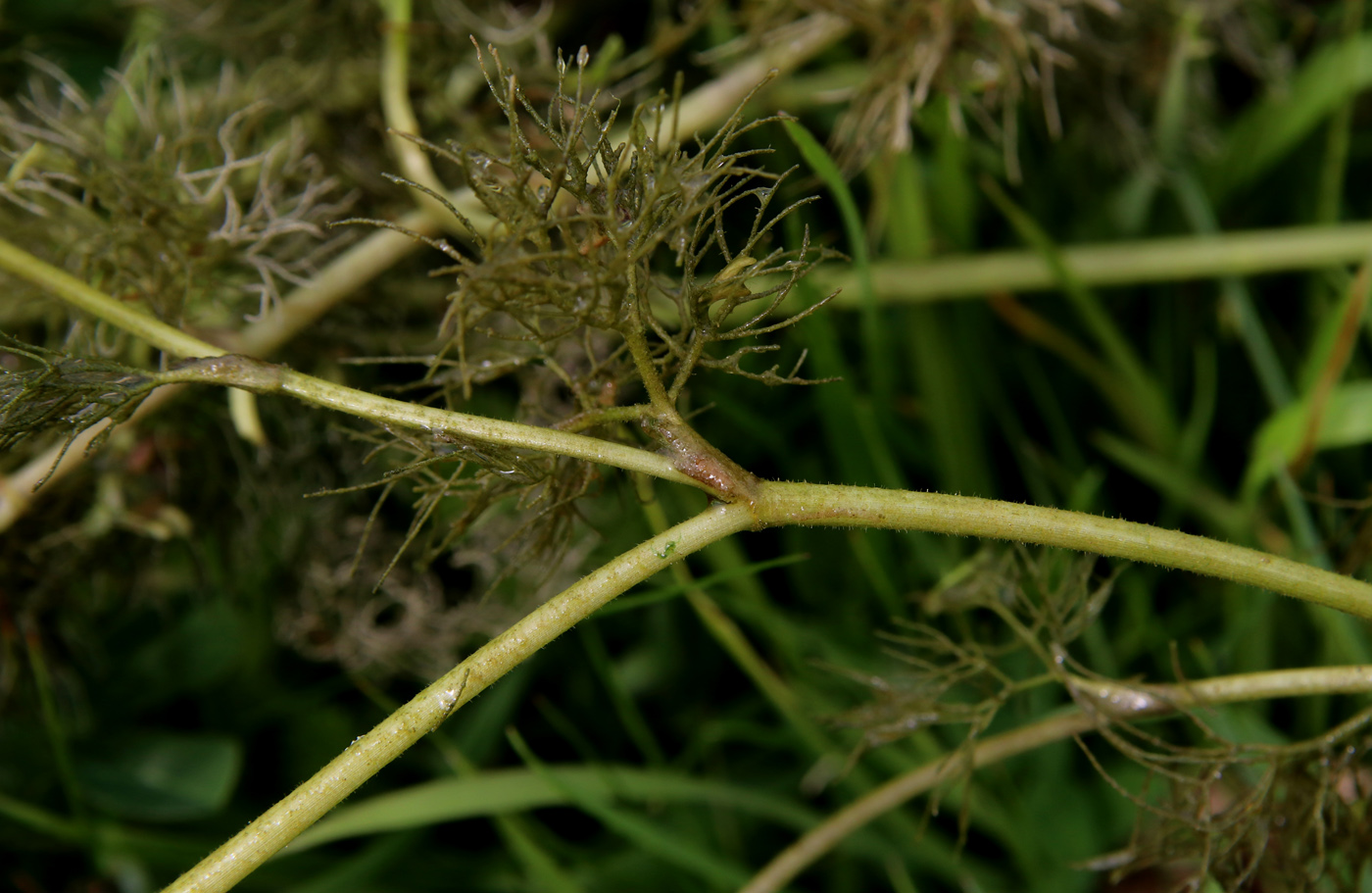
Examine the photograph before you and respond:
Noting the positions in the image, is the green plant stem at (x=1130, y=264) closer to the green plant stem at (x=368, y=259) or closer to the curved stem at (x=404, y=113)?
the green plant stem at (x=368, y=259)

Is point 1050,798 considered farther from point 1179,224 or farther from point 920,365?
point 1179,224

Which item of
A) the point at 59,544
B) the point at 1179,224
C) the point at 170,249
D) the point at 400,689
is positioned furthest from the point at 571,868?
the point at 1179,224

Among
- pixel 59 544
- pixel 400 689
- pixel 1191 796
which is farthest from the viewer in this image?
pixel 400 689

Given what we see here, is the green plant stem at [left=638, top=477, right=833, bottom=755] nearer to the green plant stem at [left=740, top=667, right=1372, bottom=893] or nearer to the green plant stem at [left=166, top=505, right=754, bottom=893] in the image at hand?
the green plant stem at [left=740, top=667, right=1372, bottom=893]

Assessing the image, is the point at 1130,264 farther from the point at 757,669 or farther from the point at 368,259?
the point at 368,259

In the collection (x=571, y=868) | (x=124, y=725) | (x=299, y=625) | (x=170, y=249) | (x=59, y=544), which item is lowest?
(x=571, y=868)

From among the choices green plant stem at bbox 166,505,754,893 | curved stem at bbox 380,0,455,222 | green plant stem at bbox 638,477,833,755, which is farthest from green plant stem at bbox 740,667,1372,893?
curved stem at bbox 380,0,455,222

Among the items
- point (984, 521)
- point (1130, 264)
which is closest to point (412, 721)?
point (984, 521)
